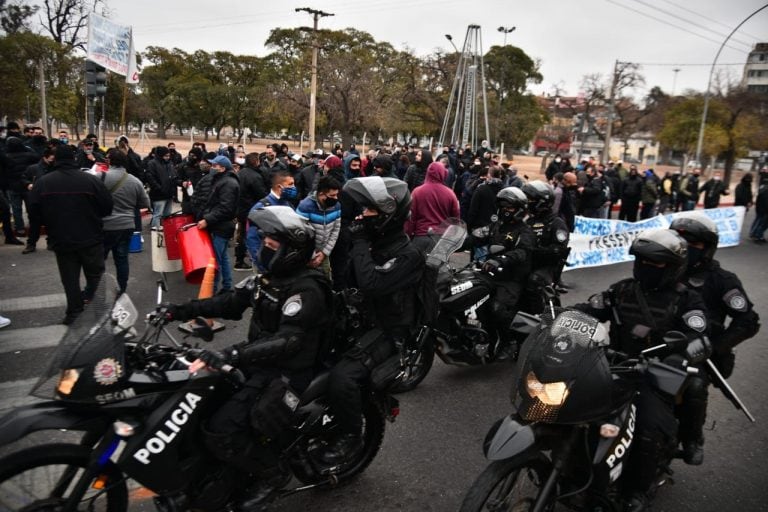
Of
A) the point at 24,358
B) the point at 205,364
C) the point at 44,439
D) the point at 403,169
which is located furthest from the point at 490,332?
the point at 403,169

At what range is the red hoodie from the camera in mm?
6848

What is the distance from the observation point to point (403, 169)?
44.5ft

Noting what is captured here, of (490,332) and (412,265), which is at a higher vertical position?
(412,265)

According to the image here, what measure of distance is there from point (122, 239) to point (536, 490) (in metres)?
5.73

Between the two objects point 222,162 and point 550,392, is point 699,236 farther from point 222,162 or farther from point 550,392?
point 222,162

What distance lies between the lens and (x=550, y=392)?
243 cm

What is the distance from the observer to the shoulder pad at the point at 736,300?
353 centimetres

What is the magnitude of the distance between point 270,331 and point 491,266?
8.83 feet

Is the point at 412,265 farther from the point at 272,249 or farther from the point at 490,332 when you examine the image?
the point at 490,332

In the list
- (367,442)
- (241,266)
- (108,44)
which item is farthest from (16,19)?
(367,442)

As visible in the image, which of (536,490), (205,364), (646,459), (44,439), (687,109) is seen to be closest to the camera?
(205,364)

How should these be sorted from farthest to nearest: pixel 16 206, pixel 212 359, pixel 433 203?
pixel 16 206 → pixel 433 203 → pixel 212 359

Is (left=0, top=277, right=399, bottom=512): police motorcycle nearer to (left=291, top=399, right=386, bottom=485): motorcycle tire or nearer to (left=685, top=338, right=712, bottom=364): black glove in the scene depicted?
(left=291, top=399, right=386, bottom=485): motorcycle tire

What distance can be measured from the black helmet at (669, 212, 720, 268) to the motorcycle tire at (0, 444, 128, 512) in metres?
3.74
